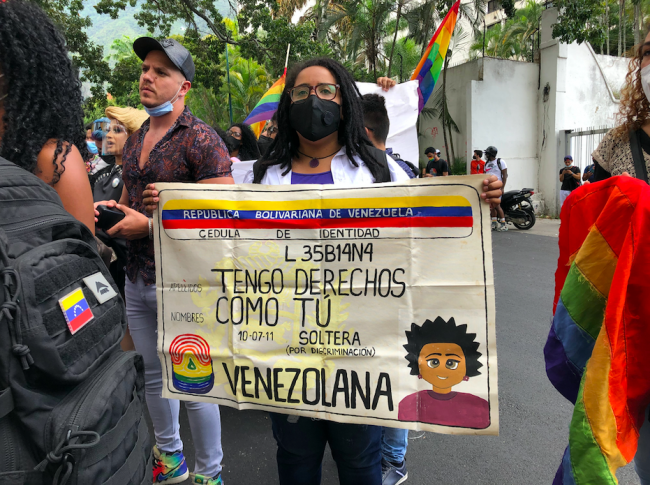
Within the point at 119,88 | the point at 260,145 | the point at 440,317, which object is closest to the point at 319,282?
the point at 440,317

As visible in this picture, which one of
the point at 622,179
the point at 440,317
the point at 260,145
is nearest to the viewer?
the point at 622,179

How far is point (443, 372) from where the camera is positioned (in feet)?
4.87

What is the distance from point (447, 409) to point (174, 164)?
1.43 meters

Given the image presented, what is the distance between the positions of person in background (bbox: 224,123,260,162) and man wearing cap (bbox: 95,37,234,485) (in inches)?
81.6

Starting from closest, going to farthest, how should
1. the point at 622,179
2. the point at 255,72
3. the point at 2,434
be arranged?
the point at 2,434
the point at 622,179
the point at 255,72

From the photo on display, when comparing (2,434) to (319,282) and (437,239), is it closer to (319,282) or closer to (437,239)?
(319,282)

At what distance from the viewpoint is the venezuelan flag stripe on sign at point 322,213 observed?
4.89 ft

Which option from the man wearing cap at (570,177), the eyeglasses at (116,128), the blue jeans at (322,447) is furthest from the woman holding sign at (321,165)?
the man wearing cap at (570,177)

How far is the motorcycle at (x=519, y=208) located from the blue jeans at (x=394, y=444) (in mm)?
8984

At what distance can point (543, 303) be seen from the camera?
5.04 metres

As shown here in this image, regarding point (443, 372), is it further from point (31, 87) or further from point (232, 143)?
point (232, 143)

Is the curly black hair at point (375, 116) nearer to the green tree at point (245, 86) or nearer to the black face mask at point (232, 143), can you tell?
the black face mask at point (232, 143)

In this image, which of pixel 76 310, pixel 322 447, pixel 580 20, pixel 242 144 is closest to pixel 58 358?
pixel 76 310

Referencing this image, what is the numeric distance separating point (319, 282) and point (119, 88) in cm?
1407
